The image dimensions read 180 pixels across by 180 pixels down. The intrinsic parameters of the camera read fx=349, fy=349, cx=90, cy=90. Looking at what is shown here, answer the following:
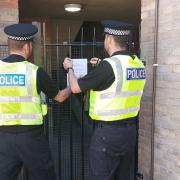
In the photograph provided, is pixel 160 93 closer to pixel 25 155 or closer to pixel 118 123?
pixel 118 123

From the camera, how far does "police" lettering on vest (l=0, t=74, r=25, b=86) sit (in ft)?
9.50

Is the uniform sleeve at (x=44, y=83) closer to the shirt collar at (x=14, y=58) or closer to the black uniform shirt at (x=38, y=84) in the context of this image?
the black uniform shirt at (x=38, y=84)

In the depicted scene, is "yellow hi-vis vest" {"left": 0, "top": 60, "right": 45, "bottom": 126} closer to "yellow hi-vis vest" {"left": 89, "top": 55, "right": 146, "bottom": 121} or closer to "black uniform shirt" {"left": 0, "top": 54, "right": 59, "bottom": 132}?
"black uniform shirt" {"left": 0, "top": 54, "right": 59, "bottom": 132}

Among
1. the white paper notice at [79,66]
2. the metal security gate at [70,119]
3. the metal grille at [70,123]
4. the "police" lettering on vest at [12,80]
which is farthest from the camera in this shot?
the metal grille at [70,123]

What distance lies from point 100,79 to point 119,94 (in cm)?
22

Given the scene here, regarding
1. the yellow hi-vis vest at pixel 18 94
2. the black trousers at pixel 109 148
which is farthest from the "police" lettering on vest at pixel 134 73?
the yellow hi-vis vest at pixel 18 94

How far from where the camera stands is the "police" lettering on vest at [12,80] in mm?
2895

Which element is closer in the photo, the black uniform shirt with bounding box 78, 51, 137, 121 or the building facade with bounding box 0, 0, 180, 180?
the black uniform shirt with bounding box 78, 51, 137, 121

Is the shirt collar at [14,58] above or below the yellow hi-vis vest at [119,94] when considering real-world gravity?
above

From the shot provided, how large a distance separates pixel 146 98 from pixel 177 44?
811 millimetres

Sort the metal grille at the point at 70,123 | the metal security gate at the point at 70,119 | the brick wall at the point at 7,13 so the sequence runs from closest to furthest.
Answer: the metal security gate at the point at 70,119, the metal grille at the point at 70,123, the brick wall at the point at 7,13

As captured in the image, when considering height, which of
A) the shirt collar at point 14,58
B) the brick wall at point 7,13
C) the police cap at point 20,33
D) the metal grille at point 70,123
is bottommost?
the metal grille at point 70,123

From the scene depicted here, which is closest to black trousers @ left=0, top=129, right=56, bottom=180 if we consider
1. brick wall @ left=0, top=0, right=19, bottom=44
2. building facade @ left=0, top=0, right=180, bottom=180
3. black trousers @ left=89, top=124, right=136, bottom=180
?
black trousers @ left=89, top=124, right=136, bottom=180

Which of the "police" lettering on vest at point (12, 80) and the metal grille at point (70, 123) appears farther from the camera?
the metal grille at point (70, 123)
